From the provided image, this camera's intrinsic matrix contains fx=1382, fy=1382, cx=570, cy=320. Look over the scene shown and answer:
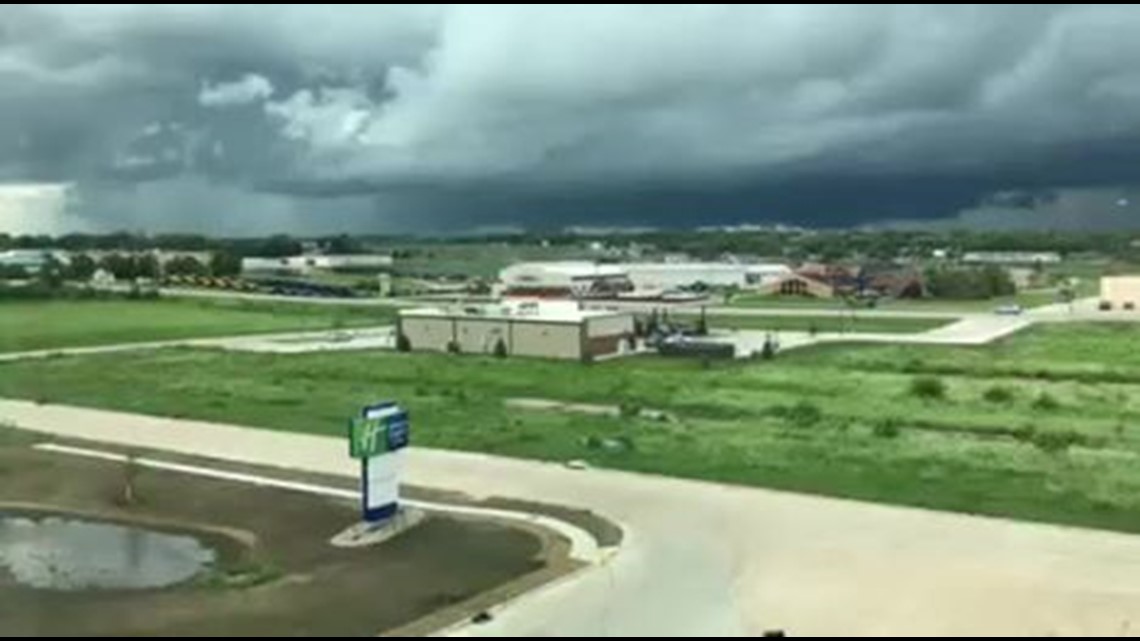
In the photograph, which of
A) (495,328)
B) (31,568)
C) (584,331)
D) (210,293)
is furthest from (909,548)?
(210,293)

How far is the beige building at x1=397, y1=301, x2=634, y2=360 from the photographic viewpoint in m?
62.6

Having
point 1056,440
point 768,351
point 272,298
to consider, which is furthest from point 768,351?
point 272,298

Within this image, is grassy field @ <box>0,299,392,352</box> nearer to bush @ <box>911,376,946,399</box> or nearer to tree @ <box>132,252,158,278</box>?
tree @ <box>132,252,158,278</box>

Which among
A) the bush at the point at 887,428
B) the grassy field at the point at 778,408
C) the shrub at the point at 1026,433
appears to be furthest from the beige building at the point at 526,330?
the shrub at the point at 1026,433

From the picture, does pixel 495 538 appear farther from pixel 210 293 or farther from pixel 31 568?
pixel 210 293

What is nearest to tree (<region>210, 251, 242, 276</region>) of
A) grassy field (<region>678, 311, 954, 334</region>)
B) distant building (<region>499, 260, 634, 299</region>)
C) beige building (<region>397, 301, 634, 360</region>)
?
distant building (<region>499, 260, 634, 299</region>)

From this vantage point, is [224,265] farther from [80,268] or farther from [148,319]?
[148,319]

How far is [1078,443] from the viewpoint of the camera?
3603 centimetres

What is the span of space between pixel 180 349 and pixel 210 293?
50674 mm

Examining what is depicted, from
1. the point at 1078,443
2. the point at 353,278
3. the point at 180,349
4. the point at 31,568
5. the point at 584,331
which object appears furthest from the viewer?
the point at 353,278

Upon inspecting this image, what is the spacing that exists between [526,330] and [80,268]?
259 feet

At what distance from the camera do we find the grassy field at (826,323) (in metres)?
81.4

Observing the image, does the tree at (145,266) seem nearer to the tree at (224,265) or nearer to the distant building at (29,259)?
the tree at (224,265)

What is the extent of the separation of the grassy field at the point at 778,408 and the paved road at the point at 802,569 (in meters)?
2.02
